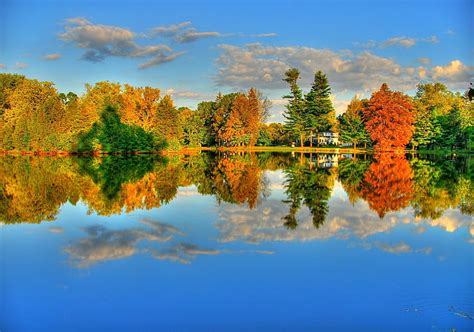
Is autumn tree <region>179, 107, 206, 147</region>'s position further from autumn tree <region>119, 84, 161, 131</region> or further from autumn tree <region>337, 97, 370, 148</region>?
autumn tree <region>337, 97, 370, 148</region>

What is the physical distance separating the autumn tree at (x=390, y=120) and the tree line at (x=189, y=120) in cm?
13

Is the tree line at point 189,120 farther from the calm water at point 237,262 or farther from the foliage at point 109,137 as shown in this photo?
the calm water at point 237,262

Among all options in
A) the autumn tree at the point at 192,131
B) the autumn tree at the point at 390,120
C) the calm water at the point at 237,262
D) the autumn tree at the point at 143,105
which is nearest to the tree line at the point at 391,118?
the autumn tree at the point at 390,120

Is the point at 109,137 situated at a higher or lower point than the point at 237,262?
higher

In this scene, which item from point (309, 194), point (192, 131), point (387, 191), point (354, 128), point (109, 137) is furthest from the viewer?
point (192, 131)

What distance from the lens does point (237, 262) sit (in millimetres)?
8352

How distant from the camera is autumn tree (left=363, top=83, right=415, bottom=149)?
5566cm

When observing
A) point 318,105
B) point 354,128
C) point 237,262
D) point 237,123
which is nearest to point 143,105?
point 237,123

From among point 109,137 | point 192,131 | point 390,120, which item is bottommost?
point 109,137

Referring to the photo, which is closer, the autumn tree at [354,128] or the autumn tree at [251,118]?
the autumn tree at [354,128]

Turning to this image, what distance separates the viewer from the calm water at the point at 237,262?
20.0 feet

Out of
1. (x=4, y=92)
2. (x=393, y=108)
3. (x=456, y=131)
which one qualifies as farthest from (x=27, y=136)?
(x=456, y=131)

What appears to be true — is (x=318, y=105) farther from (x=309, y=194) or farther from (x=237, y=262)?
(x=237, y=262)

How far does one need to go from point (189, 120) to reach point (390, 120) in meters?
31.9
